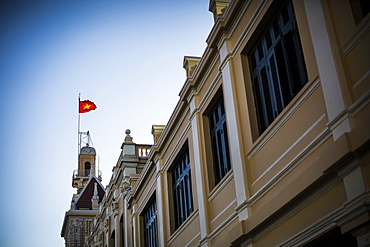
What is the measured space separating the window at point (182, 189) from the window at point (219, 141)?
216 centimetres

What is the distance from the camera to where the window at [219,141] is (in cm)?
1429

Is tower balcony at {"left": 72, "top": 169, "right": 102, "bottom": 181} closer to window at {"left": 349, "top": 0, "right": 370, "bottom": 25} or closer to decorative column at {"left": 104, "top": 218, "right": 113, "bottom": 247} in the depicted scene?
decorative column at {"left": 104, "top": 218, "right": 113, "bottom": 247}

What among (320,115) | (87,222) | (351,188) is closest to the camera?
(351,188)

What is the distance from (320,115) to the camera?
9.70 m

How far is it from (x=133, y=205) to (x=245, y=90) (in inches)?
490

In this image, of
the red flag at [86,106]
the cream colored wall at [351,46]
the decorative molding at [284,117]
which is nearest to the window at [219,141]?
the decorative molding at [284,117]

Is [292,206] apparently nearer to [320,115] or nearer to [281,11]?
[320,115]

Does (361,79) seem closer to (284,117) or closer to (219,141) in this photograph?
(284,117)

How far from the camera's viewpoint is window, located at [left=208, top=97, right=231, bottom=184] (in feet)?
46.9

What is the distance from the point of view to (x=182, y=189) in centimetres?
1784

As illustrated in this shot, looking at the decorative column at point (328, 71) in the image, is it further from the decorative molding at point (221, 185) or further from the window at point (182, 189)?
the window at point (182, 189)

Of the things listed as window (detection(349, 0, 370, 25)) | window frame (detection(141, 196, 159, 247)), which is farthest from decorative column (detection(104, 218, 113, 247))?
window (detection(349, 0, 370, 25))

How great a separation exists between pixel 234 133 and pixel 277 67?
82.4 inches

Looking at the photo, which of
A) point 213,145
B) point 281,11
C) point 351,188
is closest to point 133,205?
point 213,145
